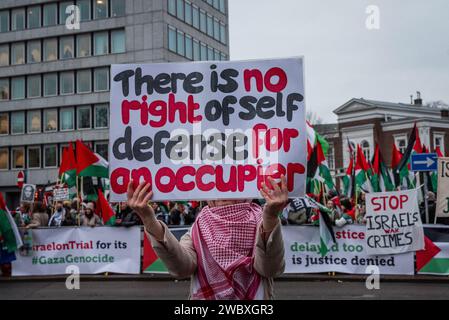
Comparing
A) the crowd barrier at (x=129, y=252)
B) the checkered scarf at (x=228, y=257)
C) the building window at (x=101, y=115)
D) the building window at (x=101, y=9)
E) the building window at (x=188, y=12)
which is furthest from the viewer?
the building window at (x=188, y=12)

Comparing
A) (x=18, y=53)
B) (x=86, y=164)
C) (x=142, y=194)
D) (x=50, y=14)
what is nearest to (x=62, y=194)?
(x=86, y=164)

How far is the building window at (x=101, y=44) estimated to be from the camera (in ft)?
174

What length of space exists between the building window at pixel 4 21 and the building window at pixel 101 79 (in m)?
9.97

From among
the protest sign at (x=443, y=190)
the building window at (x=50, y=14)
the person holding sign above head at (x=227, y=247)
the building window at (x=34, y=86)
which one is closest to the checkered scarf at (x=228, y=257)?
the person holding sign above head at (x=227, y=247)

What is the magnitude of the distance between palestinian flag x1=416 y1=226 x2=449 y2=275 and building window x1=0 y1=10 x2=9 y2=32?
166 ft

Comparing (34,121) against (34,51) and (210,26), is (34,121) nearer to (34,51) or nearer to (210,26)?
(34,51)

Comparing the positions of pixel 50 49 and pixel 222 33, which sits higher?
pixel 222 33

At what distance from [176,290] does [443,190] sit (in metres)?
6.13

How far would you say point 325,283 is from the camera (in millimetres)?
12406

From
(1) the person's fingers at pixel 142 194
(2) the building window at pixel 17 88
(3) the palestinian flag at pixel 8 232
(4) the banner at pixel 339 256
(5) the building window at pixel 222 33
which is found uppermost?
(5) the building window at pixel 222 33

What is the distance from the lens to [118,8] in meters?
52.6

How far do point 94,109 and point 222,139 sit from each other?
50478 mm

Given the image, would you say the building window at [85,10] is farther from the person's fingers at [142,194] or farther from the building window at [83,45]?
the person's fingers at [142,194]

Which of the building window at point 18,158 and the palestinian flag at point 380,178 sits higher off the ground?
the building window at point 18,158
